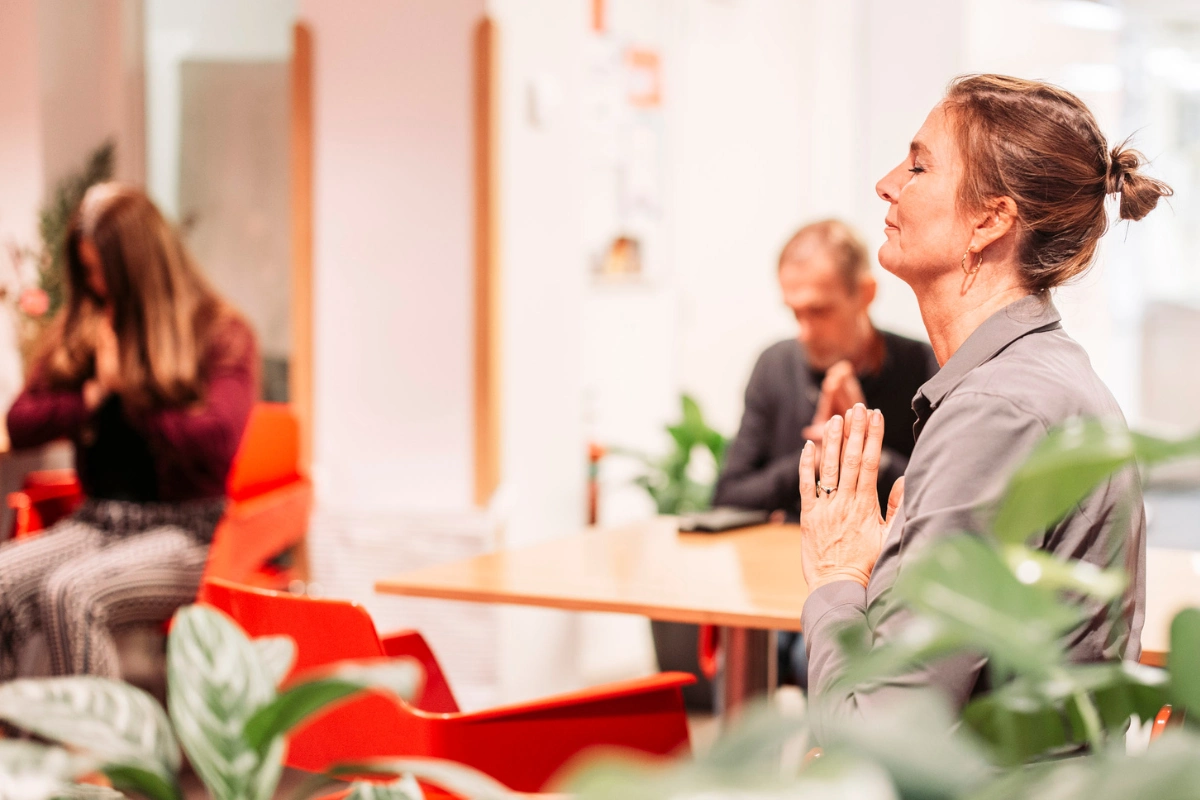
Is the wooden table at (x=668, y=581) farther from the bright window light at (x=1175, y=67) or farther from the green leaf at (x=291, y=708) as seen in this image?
the bright window light at (x=1175, y=67)

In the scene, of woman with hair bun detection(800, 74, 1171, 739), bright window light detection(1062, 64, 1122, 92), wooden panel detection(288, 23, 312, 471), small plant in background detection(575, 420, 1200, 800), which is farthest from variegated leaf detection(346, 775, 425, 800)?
bright window light detection(1062, 64, 1122, 92)

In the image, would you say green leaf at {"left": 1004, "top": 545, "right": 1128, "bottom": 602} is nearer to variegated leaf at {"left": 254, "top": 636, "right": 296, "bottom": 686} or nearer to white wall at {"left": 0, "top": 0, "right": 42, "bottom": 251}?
variegated leaf at {"left": 254, "top": 636, "right": 296, "bottom": 686}

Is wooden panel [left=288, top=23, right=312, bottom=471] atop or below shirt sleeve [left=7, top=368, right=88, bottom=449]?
atop

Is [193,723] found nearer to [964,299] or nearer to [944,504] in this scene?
[944,504]

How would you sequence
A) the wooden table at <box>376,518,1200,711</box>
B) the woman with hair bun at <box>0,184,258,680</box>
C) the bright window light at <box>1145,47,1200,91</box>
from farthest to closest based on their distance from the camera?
the bright window light at <box>1145,47,1200,91</box> → the woman with hair bun at <box>0,184,258,680</box> → the wooden table at <box>376,518,1200,711</box>

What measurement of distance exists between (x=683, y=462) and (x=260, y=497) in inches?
50.0

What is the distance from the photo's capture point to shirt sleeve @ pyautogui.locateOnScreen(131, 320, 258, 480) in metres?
3.16

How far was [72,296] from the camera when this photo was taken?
3.28 m

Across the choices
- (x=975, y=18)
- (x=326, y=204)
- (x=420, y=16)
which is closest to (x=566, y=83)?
(x=420, y=16)

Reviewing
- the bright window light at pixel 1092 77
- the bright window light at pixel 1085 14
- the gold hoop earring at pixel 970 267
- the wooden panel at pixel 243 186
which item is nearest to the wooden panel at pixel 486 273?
the wooden panel at pixel 243 186

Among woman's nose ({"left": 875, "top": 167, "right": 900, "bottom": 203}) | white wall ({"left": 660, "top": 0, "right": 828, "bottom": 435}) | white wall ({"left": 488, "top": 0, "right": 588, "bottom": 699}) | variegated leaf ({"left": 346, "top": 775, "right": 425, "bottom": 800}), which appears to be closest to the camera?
variegated leaf ({"left": 346, "top": 775, "right": 425, "bottom": 800})

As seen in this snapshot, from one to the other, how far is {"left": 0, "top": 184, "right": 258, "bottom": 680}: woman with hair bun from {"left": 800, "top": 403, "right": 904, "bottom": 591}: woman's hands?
201 centimetres

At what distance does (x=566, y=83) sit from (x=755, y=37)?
2348mm

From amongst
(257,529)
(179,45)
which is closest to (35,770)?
(257,529)
